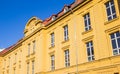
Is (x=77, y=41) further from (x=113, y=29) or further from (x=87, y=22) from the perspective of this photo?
(x=113, y=29)

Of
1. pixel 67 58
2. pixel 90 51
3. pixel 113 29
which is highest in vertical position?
pixel 113 29

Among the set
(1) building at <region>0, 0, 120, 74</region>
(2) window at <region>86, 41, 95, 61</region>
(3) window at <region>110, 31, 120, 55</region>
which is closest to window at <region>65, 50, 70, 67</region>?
(1) building at <region>0, 0, 120, 74</region>

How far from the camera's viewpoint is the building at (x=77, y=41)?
18531 mm

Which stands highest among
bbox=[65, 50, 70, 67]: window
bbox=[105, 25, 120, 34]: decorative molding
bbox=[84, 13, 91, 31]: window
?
bbox=[84, 13, 91, 31]: window

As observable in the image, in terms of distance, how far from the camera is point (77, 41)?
22.8 metres

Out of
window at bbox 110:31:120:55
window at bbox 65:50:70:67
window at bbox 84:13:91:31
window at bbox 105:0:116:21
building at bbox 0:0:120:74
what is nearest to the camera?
window at bbox 110:31:120:55

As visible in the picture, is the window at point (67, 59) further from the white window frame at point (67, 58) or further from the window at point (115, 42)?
the window at point (115, 42)

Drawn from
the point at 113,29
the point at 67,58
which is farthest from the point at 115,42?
the point at 67,58

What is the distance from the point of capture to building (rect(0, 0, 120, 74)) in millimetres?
18531

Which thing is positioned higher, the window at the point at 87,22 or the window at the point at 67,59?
the window at the point at 87,22

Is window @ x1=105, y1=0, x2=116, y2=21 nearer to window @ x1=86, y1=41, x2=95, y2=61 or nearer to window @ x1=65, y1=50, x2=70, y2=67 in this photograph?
window @ x1=86, y1=41, x2=95, y2=61

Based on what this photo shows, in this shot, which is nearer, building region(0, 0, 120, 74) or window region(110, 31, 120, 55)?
window region(110, 31, 120, 55)

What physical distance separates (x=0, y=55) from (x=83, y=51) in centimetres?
3339

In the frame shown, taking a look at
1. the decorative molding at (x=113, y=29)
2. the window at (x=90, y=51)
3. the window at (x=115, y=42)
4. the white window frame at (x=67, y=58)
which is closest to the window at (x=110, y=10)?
the decorative molding at (x=113, y=29)
